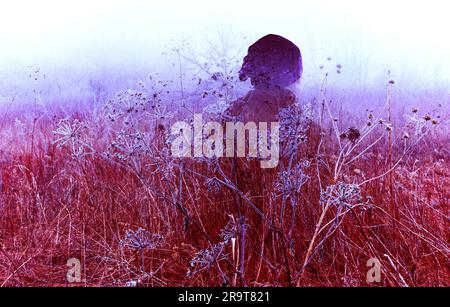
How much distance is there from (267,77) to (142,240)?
0.94 m

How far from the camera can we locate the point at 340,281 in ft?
6.75

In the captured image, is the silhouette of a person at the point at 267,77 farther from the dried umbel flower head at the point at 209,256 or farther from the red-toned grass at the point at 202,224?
the dried umbel flower head at the point at 209,256

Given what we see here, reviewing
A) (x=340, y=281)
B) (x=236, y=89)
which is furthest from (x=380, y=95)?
(x=340, y=281)

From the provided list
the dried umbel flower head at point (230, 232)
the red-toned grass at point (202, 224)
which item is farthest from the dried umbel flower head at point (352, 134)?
the dried umbel flower head at point (230, 232)

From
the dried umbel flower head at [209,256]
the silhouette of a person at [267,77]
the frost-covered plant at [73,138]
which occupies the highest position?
the silhouette of a person at [267,77]

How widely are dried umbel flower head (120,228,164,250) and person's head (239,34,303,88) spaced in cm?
80

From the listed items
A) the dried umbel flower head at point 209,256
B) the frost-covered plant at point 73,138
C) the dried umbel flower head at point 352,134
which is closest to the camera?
the dried umbel flower head at point 209,256

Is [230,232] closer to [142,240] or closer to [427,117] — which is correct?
[142,240]

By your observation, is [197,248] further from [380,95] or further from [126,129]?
[380,95]

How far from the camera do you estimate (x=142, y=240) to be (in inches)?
80.0

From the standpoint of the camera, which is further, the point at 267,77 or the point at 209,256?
the point at 267,77

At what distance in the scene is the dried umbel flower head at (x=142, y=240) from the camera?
196 centimetres

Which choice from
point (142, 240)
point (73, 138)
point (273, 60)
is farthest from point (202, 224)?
point (273, 60)

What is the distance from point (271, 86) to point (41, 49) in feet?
3.60
